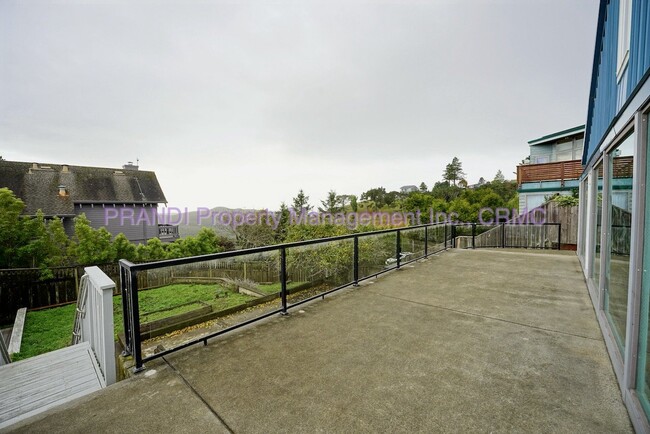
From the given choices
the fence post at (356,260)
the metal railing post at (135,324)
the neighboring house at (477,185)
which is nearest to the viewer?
the metal railing post at (135,324)

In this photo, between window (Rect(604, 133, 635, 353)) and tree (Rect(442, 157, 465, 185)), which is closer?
window (Rect(604, 133, 635, 353))

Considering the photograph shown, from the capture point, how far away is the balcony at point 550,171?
11.8 metres

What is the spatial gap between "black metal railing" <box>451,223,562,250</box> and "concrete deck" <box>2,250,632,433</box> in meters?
6.15

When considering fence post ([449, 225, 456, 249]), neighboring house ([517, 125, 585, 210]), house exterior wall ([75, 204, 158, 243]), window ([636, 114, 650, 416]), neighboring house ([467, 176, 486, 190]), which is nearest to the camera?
window ([636, 114, 650, 416])

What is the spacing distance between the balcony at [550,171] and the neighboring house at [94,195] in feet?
78.2

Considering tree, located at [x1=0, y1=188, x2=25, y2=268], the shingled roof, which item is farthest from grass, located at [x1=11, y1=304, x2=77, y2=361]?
the shingled roof

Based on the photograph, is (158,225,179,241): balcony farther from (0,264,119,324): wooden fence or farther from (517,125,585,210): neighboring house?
(517,125,585,210): neighboring house

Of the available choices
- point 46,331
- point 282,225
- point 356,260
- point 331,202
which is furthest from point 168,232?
point 356,260

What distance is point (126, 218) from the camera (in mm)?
18266

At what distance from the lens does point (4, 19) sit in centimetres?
608

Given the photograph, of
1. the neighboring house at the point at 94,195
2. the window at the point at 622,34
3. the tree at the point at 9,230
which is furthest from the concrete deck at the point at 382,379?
the neighboring house at the point at 94,195

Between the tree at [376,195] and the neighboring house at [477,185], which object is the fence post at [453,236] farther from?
the neighboring house at [477,185]

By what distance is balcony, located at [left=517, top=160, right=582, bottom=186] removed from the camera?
11809 millimetres

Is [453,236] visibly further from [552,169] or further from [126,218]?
[126,218]
